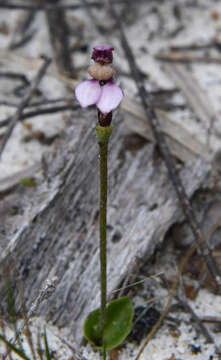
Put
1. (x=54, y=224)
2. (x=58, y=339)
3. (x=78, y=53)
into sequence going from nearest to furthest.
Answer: (x=58, y=339), (x=54, y=224), (x=78, y=53)

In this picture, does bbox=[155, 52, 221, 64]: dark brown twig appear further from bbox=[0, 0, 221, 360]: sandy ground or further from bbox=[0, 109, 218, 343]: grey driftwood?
bbox=[0, 109, 218, 343]: grey driftwood

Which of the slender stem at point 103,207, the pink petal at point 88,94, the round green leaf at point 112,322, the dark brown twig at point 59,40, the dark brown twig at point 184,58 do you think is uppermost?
the dark brown twig at point 59,40

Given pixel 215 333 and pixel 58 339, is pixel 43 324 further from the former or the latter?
pixel 215 333

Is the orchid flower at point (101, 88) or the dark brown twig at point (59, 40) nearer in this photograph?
the orchid flower at point (101, 88)

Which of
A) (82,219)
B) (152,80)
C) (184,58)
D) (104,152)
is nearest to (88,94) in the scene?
(104,152)

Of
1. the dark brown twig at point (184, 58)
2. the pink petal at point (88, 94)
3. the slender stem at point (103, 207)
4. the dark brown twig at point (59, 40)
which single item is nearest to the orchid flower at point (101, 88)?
the pink petal at point (88, 94)

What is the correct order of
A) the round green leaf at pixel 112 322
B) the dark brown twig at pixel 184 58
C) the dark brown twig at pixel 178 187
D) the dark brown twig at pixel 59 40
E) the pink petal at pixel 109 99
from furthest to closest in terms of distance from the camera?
the dark brown twig at pixel 184 58
the dark brown twig at pixel 59 40
the dark brown twig at pixel 178 187
the round green leaf at pixel 112 322
the pink petal at pixel 109 99

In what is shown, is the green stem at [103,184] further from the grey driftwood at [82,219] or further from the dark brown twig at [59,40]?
the dark brown twig at [59,40]

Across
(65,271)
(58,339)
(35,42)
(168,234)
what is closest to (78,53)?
(35,42)
